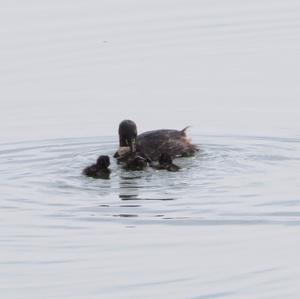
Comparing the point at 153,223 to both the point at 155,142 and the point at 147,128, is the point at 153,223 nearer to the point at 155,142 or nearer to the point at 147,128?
the point at 155,142

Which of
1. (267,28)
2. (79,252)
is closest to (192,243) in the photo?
(79,252)

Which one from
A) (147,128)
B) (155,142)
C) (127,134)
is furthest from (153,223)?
(147,128)

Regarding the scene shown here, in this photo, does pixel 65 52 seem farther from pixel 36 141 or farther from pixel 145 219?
pixel 145 219

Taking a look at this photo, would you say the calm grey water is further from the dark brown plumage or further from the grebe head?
the grebe head

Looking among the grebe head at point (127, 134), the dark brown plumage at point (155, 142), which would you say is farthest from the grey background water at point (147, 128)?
the grebe head at point (127, 134)

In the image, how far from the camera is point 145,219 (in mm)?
14508

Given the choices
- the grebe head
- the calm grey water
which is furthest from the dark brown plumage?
the calm grey water

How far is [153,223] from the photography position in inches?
563

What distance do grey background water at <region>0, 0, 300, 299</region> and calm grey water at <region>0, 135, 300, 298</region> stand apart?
0.08 ft

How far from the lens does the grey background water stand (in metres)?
12.8

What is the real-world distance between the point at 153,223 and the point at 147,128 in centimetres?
505

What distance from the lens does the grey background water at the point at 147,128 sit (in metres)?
12.8

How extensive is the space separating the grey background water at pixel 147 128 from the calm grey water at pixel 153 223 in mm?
25

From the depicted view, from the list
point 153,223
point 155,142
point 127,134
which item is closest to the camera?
point 153,223
